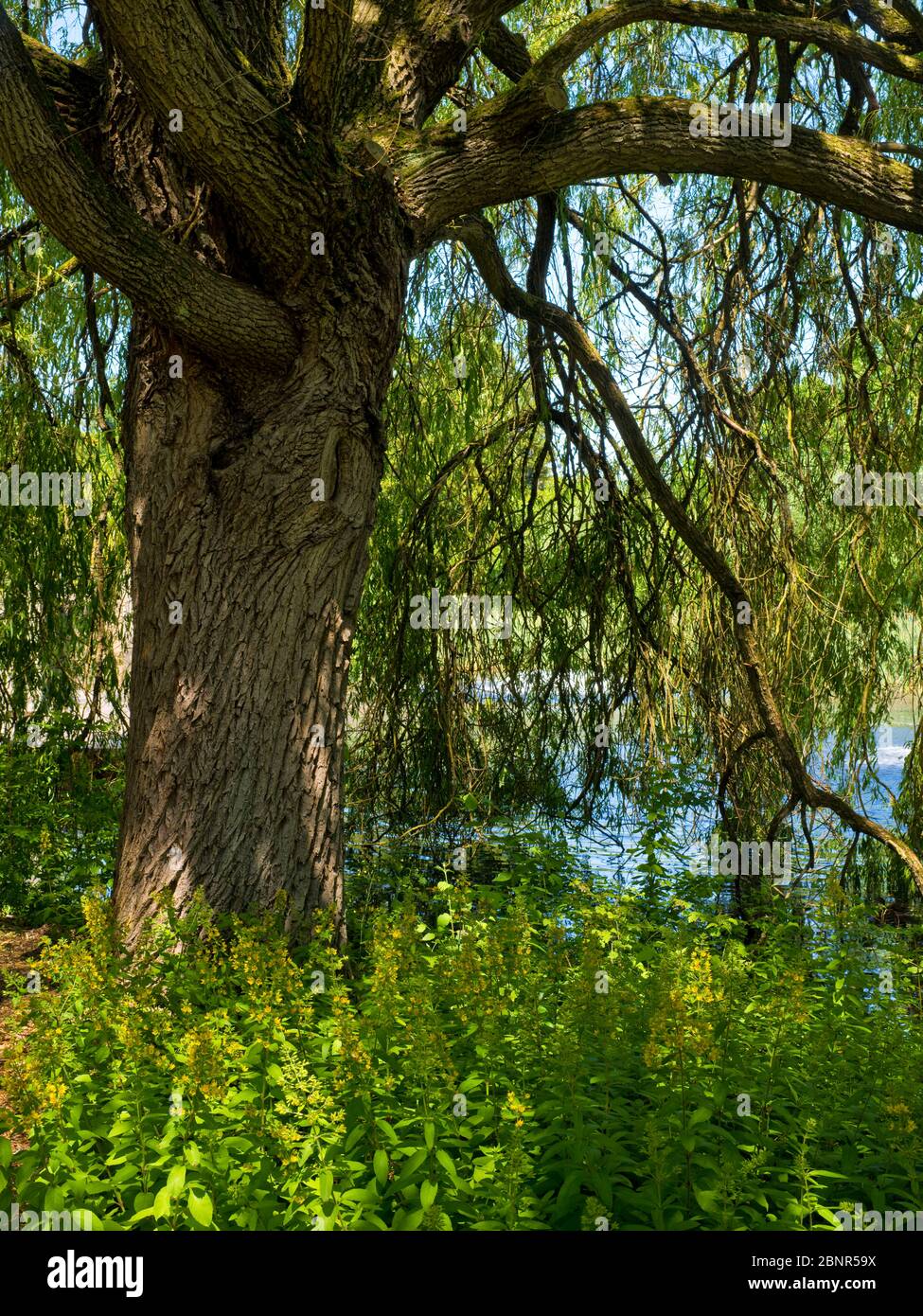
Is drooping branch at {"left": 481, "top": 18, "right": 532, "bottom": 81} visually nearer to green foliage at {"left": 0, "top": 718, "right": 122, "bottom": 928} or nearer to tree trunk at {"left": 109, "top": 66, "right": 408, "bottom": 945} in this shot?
tree trunk at {"left": 109, "top": 66, "right": 408, "bottom": 945}

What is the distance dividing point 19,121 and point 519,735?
11.1ft

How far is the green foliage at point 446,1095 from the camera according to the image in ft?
7.35

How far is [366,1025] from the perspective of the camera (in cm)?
261

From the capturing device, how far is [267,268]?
3838 mm

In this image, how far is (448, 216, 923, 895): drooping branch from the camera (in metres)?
4.66

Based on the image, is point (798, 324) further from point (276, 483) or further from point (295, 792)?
point (295, 792)

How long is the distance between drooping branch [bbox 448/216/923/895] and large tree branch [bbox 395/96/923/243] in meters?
0.62

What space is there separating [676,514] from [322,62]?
2113mm

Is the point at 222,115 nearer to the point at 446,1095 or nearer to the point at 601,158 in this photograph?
the point at 601,158

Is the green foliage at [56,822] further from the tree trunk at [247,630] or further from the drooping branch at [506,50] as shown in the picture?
the drooping branch at [506,50]

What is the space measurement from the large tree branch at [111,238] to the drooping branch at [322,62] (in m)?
0.54

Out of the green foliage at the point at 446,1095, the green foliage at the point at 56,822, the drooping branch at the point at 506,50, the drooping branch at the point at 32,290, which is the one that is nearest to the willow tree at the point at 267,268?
the green foliage at the point at 446,1095

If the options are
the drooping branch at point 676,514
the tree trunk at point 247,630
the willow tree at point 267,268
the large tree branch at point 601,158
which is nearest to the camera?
the willow tree at point 267,268

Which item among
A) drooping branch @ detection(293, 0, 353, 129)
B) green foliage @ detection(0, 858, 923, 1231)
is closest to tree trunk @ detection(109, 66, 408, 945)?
drooping branch @ detection(293, 0, 353, 129)
